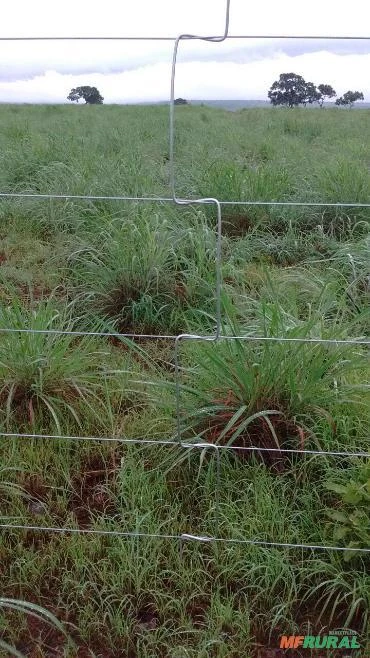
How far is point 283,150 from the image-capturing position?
14.4 feet

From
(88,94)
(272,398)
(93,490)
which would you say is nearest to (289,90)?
(88,94)

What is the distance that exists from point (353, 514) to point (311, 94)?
7.31ft

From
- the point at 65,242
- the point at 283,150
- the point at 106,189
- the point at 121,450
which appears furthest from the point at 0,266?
the point at 283,150

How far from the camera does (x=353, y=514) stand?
160 centimetres

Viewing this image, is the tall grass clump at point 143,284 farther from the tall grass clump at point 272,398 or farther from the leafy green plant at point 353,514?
the leafy green plant at point 353,514

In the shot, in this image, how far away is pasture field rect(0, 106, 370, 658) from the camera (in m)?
1.58

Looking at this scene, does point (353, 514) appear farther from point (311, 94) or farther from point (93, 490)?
point (311, 94)

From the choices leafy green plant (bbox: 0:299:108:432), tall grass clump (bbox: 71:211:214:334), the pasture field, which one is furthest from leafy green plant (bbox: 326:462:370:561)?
tall grass clump (bbox: 71:211:214:334)

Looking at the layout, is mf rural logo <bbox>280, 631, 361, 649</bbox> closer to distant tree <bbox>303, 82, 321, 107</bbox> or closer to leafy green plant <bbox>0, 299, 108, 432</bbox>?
leafy green plant <bbox>0, 299, 108, 432</bbox>

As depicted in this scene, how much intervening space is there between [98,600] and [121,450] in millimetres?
431

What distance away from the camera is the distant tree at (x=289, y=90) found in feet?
10.5

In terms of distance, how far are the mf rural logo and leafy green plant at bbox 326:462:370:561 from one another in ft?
0.52

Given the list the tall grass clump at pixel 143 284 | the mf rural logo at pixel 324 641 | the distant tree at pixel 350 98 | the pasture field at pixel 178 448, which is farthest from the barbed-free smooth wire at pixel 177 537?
the distant tree at pixel 350 98

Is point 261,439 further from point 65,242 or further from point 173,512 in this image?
point 65,242
